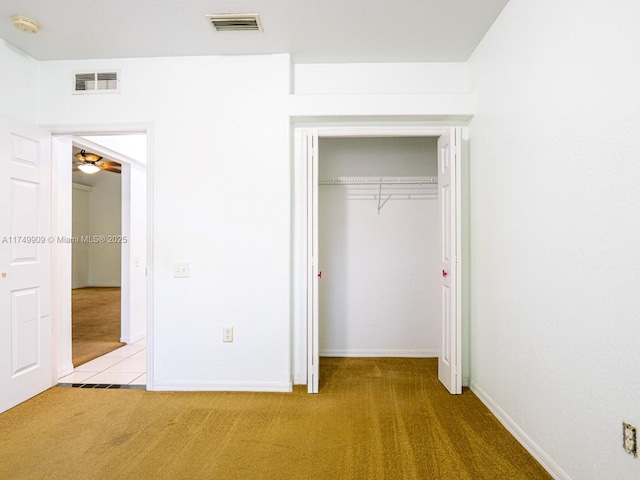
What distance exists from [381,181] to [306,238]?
1.24m

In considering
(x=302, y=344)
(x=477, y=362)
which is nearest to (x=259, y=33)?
(x=302, y=344)

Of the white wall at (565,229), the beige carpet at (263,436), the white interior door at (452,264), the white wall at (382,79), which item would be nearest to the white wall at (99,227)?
the beige carpet at (263,436)

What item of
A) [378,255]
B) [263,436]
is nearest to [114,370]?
[263,436]

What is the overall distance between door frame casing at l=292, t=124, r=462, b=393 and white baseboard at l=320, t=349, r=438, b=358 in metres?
0.81

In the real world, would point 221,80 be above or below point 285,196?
above

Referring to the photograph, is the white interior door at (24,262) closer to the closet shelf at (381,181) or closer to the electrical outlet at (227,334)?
the electrical outlet at (227,334)

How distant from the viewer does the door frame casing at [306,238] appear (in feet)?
9.78

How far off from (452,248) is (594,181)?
1368 millimetres

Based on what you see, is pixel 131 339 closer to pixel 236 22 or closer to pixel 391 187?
pixel 391 187

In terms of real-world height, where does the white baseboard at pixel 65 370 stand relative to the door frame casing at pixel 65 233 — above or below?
below

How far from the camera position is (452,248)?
2920 mm

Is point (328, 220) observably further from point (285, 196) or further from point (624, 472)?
point (624, 472)

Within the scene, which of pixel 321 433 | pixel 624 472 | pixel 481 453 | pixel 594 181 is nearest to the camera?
pixel 624 472

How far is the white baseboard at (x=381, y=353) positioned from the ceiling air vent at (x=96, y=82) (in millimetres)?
3086
